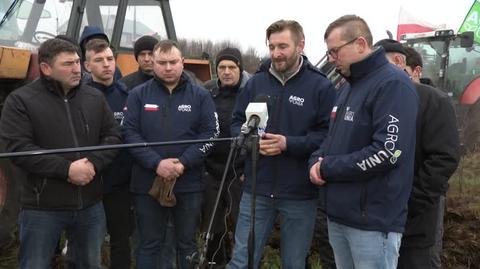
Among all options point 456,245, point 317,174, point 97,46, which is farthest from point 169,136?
point 456,245

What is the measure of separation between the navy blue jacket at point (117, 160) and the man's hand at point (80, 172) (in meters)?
0.60

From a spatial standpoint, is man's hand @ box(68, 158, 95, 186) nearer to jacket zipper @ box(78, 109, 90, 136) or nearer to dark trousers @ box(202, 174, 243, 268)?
jacket zipper @ box(78, 109, 90, 136)

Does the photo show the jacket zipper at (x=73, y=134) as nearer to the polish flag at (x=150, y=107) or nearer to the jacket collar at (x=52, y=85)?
the jacket collar at (x=52, y=85)

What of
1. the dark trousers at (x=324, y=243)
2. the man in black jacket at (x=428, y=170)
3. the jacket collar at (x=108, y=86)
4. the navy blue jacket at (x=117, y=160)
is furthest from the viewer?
the dark trousers at (x=324, y=243)

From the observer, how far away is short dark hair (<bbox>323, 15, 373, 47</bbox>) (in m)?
2.58

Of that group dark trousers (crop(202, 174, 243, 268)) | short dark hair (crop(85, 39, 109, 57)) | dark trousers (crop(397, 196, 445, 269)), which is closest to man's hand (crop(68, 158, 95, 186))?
short dark hair (crop(85, 39, 109, 57))

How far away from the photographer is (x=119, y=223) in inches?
149

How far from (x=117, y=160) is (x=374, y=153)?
197 centimetres

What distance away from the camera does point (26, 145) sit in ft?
9.56

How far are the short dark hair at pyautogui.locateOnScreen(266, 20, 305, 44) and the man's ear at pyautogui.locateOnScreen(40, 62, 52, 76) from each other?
1.30 metres

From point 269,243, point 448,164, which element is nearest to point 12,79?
point 269,243

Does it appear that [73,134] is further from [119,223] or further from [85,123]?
[119,223]

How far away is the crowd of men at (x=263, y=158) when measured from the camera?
8.27 ft

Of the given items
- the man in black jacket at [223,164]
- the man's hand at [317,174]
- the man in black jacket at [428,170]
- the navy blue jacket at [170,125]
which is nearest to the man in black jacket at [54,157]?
the navy blue jacket at [170,125]
